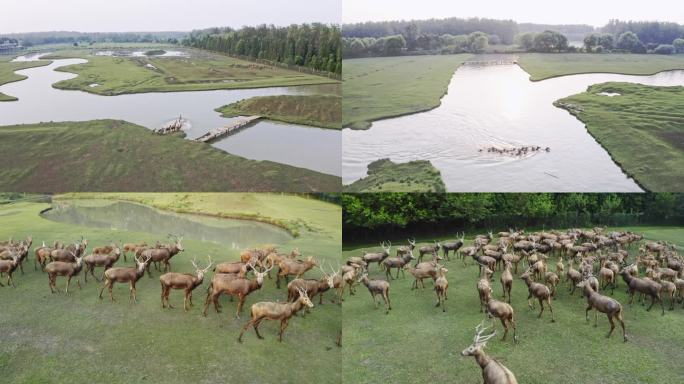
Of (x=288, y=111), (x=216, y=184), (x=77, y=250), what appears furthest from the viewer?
(x=288, y=111)

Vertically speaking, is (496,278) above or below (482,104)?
below

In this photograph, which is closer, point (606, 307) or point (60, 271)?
point (606, 307)

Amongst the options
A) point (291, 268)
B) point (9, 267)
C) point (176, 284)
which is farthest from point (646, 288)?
point (9, 267)

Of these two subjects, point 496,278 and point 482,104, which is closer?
point 496,278

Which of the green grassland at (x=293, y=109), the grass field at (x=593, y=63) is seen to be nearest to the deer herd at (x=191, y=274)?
the green grassland at (x=293, y=109)

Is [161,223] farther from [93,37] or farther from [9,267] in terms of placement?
[93,37]

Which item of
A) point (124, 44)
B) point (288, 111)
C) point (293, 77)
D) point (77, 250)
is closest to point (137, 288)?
point (77, 250)

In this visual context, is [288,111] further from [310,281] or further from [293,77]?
[310,281]

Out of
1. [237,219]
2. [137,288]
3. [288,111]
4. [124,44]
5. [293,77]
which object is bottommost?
[237,219]
